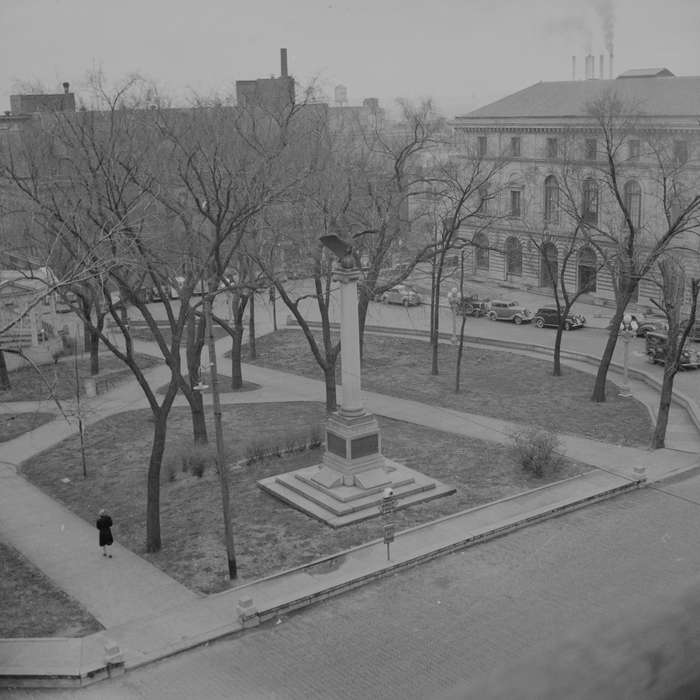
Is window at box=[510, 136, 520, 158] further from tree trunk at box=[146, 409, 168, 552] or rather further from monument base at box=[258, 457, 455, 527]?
tree trunk at box=[146, 409, 168, 552]

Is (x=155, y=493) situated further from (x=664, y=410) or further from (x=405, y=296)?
(x=405, y=296)

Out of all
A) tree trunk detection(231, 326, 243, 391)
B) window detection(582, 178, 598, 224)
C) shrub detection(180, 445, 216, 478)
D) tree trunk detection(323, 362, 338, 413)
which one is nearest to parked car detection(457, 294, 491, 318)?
window detection(582, 178, 598, 224)

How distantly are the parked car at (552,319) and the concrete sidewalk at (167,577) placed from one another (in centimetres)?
1661

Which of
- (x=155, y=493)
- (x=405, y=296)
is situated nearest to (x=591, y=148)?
(x=405, y=296)

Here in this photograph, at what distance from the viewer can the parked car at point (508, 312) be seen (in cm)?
4503

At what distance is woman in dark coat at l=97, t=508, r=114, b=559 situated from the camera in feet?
58.6

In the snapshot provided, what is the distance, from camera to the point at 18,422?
29547mm

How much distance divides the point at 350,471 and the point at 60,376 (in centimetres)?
1847

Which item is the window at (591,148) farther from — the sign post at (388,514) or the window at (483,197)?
the sign post at (388,514)

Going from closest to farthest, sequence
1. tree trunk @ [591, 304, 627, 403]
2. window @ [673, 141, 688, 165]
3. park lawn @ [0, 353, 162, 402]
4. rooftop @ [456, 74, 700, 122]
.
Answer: tree trunk @ [591, 304, 627, 403], park lawn @ [0, 353, 162, 402], window @ [673, 141, 688, 165], rooftop @ [456, 74, 700, 122]

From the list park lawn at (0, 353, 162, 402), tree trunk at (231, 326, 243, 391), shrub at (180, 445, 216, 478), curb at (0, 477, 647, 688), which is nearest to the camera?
curb at (0, 477, 647, 688)

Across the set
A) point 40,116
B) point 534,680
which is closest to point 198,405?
point 40,116

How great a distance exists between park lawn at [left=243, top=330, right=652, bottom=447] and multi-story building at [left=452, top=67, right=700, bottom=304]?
5.14m

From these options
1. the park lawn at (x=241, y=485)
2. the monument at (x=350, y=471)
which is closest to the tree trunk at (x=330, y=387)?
the park lawn at (x=241, y=485)
